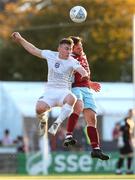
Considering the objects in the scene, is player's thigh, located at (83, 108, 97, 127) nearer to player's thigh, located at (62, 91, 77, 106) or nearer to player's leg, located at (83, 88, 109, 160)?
player's leg, located at (83, 88, 109, 160)

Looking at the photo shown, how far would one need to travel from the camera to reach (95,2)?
2394 inches

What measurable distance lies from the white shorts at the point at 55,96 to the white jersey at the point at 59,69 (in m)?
0.10

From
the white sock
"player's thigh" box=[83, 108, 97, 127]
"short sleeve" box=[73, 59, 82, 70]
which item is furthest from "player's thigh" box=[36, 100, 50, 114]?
"short sleeve" box=[73, 59, 82, 70]

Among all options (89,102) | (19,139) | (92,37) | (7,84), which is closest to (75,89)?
(89,102)

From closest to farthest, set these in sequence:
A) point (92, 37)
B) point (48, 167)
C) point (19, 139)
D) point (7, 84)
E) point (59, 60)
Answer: point (59, 60)
point (48, 167)
point (19, 139)
point (7, 84)
point (92, 37)

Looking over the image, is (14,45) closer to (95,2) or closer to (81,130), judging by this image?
(95,2)

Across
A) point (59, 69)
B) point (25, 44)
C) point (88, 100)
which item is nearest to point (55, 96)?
point (59, 69)

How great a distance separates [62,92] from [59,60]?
0.67m

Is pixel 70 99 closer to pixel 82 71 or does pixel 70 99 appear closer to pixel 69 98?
pixel 69 98

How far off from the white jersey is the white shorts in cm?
10

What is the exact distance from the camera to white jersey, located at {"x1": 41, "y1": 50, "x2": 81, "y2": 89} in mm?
18344

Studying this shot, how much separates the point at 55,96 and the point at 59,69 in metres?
0.57

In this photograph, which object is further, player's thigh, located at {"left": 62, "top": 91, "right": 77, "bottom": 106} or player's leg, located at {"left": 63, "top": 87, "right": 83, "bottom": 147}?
→ player's leg, located at {"left": 63, "top": 87, "right": 83, "bottom": 147}

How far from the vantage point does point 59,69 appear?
18.3 metres
